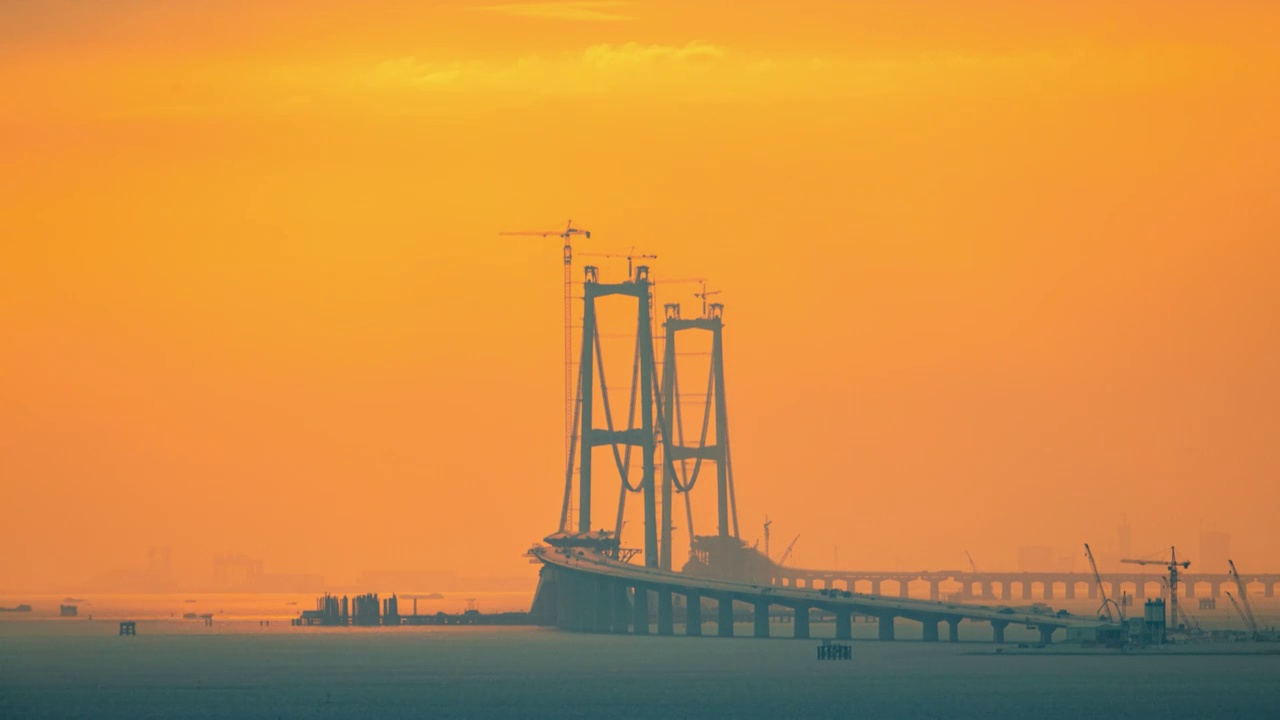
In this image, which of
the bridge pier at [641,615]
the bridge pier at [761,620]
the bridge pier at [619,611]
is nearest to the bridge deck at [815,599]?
the bridge pier at [761,620]

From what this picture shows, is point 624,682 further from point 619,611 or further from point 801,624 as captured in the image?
point 619,611

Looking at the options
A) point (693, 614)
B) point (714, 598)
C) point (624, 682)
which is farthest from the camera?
point (693, 614)

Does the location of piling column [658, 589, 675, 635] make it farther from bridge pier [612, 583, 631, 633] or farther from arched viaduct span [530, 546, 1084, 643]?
bridge pier [612, 583, 631, 633]

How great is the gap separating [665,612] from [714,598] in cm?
686

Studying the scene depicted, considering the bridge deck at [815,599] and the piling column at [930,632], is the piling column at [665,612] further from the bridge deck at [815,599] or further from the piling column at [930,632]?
the piling column at [930,632]

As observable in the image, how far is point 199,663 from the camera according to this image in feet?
520

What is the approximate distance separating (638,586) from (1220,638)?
126 feet

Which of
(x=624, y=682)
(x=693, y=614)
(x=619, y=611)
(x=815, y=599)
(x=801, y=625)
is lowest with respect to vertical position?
(x=624, y=682)

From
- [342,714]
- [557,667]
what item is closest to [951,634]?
[557,667]

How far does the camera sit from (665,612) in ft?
631

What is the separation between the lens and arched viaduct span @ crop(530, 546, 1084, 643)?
563ft

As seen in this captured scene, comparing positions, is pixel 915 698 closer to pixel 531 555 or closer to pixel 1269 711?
pixel 1269 711

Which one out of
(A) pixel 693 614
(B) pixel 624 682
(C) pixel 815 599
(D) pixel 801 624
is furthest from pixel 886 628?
(B) pixel 624 682

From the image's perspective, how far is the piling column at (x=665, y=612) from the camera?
19188 cm
